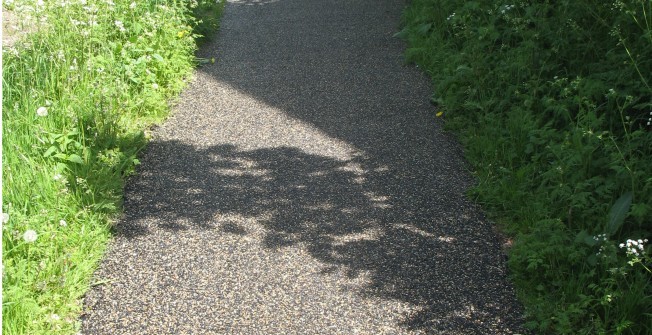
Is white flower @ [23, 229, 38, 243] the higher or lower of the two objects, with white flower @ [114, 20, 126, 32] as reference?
lower

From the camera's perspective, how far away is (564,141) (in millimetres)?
4523

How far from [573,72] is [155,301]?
343cm

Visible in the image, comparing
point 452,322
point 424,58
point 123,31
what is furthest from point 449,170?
point 123,31

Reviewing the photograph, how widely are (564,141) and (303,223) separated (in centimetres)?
171

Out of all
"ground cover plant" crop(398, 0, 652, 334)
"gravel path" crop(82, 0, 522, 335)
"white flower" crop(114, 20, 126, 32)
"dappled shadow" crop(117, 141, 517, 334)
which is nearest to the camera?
"ground cover plant" crop(398, 0, 652, 334)

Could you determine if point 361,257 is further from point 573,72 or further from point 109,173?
point 573,72

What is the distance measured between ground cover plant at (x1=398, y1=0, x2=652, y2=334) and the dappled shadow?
243 millimetres

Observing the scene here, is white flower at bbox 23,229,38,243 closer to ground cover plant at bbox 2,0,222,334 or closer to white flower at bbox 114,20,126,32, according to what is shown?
ground cover plant at bbox 2,0,222,334

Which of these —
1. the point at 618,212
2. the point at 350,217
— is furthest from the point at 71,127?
the point at 618,212

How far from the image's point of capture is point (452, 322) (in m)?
3.65

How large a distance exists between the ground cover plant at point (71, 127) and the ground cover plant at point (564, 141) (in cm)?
243

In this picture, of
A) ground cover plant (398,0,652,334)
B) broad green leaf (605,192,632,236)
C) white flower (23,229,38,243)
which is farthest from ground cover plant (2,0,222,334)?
broad green leaf (605,192,632,236)

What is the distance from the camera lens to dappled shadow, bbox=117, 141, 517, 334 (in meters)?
3.90

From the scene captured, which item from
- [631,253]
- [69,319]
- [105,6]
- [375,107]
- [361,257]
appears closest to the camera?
[631,253]
